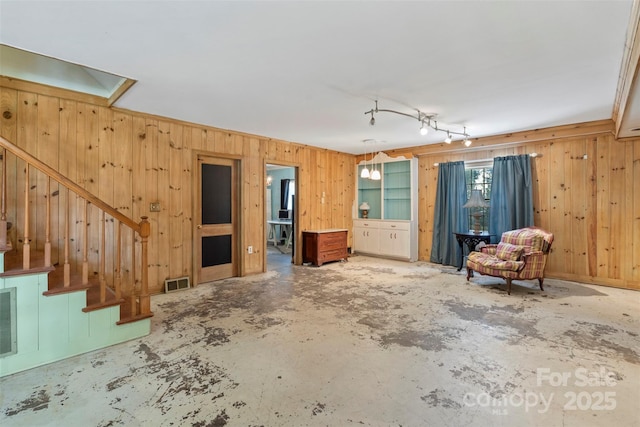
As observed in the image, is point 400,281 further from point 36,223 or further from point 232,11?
point 36,223

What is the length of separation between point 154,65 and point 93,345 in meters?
2.49

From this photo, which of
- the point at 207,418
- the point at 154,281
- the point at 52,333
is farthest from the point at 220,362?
the point at 154,281

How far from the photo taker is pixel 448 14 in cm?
200

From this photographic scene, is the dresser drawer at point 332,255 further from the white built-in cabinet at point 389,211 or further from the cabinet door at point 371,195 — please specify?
the cabinet door at point 371,195

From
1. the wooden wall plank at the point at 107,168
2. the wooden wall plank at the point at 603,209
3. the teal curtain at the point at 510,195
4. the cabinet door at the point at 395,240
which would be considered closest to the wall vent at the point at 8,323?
the wooden wall plank at the point at 107,168

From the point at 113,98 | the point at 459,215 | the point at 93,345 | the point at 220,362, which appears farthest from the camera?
the point at 459,215

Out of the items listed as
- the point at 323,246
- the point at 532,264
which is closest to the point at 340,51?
the point at 532,264

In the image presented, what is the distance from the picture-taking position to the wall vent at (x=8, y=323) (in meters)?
2.35

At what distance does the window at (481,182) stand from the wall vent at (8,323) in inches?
254

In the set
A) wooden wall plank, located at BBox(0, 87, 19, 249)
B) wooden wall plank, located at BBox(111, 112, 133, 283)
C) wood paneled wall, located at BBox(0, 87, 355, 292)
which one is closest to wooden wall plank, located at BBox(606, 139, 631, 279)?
wood paneled wall, located at BBox(0, 87, 355, 292)

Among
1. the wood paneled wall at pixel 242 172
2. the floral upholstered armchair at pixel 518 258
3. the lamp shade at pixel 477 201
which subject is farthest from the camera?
the lamp shade at pixel 477 201

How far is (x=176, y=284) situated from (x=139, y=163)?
5.68ft

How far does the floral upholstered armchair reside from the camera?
4.30 meters

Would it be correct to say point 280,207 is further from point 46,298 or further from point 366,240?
point 46,298
